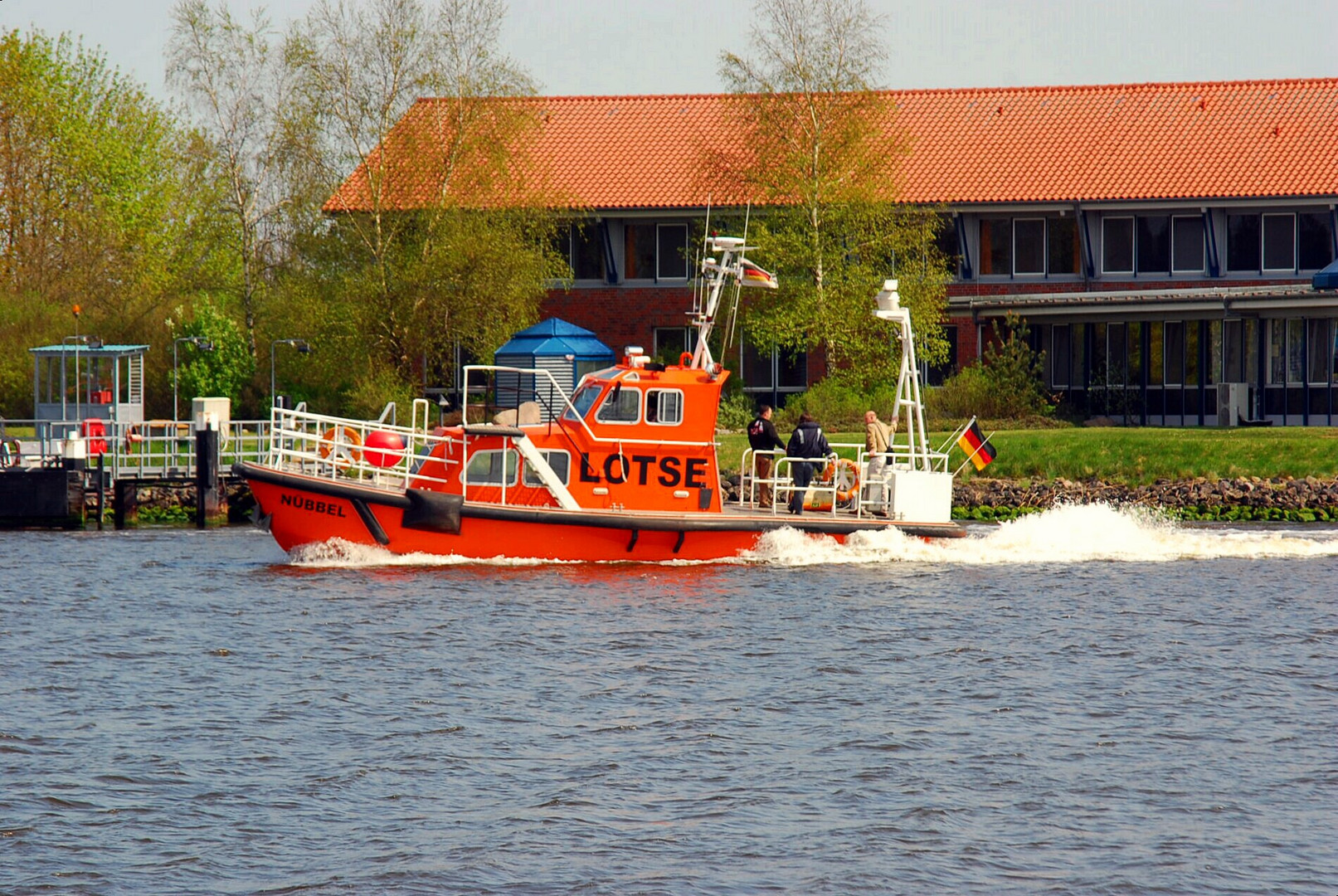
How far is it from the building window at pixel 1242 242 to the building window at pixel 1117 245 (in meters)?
2.39

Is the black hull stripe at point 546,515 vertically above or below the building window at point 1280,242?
below

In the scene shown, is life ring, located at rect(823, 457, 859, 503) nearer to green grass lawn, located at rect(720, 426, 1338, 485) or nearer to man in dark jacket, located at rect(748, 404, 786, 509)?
man in dark jacket, located at rect(748, 404, 786, 509)

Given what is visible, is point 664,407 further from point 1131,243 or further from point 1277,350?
A: point 1131,243

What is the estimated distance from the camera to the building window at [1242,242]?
142 feet

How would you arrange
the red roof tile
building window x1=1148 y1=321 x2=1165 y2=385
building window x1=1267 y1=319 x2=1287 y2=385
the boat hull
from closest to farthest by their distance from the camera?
the boat hull < building window x1=1267 y1=319 x2=1287 y2=385 < building window x1=1148 y1=321 x2=1165 y2=385 < the red roof tile

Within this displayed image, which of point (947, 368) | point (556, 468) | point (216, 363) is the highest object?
point (216, 363)

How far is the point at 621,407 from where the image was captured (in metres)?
22.2

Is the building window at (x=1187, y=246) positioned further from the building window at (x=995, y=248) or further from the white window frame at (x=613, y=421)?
the white window frame at (x=613, y=421)

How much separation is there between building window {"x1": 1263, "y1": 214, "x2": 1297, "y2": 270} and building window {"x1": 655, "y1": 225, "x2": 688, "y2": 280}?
48.1 feet

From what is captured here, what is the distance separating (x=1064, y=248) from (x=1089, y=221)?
955 mm

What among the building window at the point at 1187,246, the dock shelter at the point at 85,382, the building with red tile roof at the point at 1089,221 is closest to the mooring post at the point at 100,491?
the dock shelter at the point at 85,382

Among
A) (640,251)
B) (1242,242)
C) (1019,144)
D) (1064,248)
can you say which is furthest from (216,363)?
(1242,242)

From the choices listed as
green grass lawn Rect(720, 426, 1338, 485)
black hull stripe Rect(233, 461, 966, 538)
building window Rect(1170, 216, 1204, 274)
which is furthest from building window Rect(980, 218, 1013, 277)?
black hull stripe Rect(233, 461, 966, 538)

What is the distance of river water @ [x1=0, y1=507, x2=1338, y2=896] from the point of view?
34.4 ft
